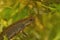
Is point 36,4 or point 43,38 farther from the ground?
point 36,4


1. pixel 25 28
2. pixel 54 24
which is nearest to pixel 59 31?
pixel 54 24

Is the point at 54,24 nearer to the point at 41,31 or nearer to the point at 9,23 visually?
the point at 41,31

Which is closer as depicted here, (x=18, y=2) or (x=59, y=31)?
(x=59, y=31)
